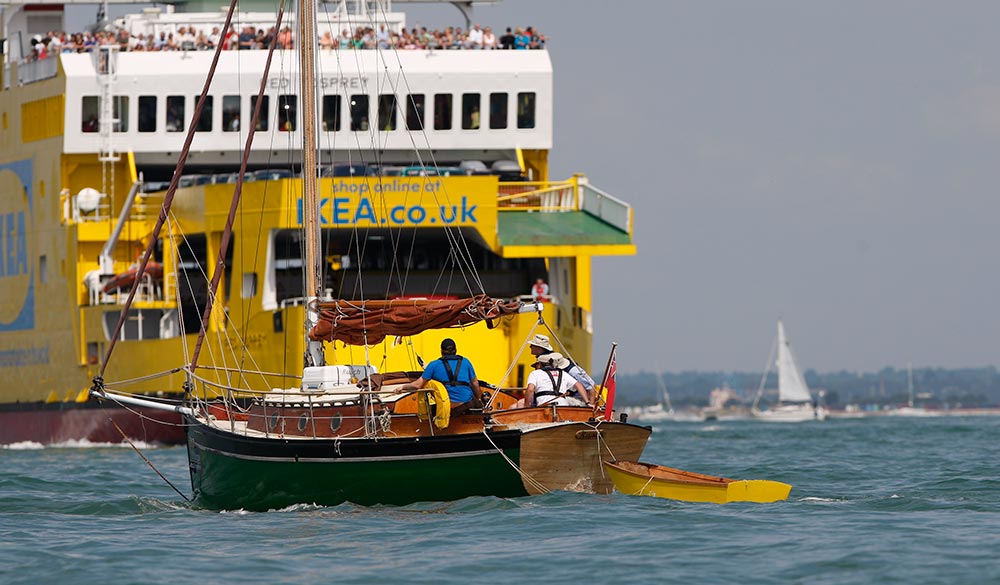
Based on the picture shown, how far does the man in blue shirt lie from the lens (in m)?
22.4

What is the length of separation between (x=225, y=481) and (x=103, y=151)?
23251 mm

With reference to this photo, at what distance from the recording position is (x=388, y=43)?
46.8 meters

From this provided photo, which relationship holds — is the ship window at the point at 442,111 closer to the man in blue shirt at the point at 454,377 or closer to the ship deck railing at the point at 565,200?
the ship deck railing at the point at 565,200

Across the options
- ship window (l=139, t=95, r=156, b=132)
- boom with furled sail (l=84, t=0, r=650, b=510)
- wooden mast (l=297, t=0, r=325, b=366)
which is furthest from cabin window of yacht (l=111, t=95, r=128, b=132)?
boom with furled sail (l=84, t=0, r=650, b=510)

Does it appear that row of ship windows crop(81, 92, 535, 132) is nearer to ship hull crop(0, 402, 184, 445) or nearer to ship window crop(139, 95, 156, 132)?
ship window crop(139, 95, 156, 132)

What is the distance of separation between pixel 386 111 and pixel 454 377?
24.1m

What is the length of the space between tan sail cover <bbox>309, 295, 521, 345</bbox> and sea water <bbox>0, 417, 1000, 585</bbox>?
2.74 meters

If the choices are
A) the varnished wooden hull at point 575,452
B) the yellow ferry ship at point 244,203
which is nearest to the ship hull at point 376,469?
the varnished wooden hull at point 575,452

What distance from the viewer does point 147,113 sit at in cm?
4591

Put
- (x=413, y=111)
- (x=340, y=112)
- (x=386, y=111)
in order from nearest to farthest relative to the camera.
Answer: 1. (x=340, y=112)
2. (x=413, y=111)
3. (x=386, y=111)

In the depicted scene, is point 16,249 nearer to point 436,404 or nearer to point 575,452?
point 436,404

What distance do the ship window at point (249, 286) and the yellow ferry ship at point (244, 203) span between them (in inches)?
1.1

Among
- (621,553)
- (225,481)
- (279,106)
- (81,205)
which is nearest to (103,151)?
(81,205)

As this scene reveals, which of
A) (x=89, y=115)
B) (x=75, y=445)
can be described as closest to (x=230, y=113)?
(x=89, y=115)
